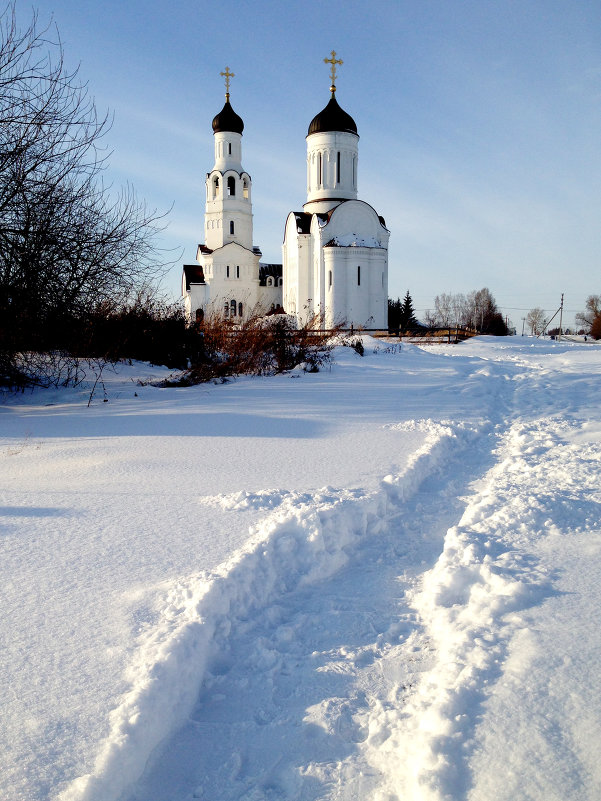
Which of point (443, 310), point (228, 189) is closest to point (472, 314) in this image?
point (443, 310)

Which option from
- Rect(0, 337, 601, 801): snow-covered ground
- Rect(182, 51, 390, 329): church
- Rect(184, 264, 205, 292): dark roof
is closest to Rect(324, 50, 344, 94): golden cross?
Rect(182, 51, 390, 329): church

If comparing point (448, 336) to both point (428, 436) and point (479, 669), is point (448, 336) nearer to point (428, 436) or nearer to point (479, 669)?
point (428, 436)

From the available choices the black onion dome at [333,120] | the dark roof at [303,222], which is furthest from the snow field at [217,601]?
the black onion dome at [333,120]

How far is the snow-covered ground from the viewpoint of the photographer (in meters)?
1.89

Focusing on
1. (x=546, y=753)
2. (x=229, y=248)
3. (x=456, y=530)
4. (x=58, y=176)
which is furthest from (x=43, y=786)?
(x=229, y=248)

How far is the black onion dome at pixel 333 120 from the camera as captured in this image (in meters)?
37.4

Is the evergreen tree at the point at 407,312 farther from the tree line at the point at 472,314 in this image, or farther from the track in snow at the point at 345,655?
the track in snow at the point at 345,655

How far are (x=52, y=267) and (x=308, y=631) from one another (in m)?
7.62

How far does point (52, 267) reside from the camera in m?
8.67

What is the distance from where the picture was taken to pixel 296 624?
283 centimetres

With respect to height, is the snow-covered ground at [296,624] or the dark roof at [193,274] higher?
the dark roof at [193,274]

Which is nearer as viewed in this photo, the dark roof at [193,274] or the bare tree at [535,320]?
the dark roof at [193,274]

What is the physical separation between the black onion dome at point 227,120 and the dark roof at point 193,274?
10510 mm

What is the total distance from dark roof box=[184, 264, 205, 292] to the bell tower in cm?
228
